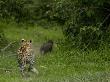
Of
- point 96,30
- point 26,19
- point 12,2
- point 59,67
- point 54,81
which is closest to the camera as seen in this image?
point 54,81

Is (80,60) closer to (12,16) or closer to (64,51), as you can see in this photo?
(64,51)

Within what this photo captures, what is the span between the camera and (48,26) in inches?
1252

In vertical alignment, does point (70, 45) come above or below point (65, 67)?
Answer: below

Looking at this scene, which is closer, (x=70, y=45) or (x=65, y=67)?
(x=65, y=67)

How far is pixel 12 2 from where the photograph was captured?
24.8m

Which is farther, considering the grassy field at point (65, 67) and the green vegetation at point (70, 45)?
the green vegetation at point (70, 45)

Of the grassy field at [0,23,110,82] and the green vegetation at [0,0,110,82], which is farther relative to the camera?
the green vegetation at [0,0,110,82]

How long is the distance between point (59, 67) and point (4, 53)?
519 centimetres

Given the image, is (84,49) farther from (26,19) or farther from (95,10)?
(26,19)

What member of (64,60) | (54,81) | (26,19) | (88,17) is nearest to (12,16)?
(26,19)

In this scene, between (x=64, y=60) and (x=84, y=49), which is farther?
(x=84, y=49)

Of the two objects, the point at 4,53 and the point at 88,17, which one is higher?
the point at 88,17

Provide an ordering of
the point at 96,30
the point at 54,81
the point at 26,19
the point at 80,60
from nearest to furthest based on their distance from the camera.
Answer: the point at 54,81 < the point at 80,60 < the point at 96,30 < the point at 26,19

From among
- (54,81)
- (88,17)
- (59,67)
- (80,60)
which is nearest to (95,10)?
(88,17)
